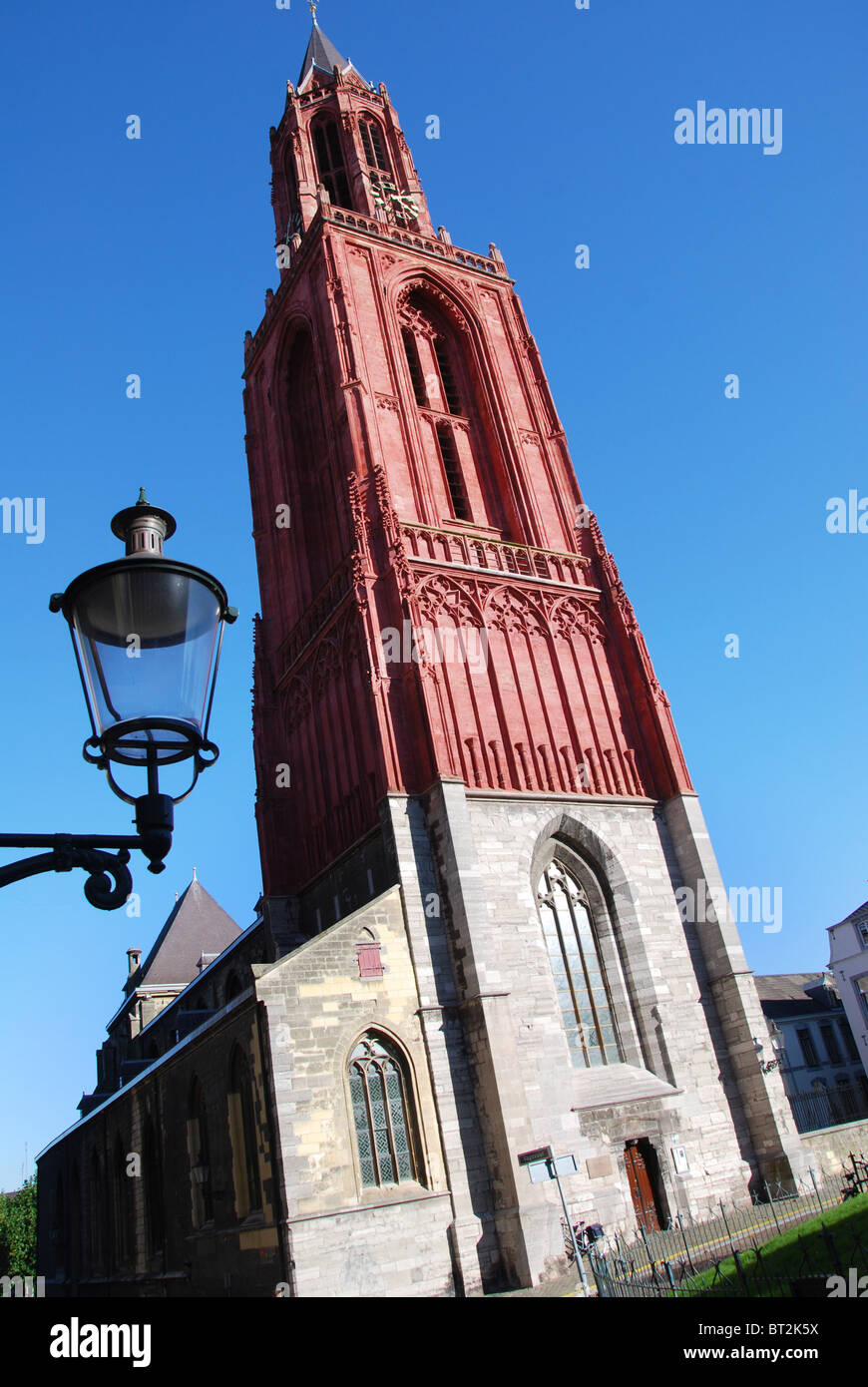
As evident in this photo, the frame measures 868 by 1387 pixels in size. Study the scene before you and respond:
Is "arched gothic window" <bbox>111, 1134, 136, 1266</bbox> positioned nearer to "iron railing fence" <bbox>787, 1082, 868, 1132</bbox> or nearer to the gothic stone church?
the gothic stone church

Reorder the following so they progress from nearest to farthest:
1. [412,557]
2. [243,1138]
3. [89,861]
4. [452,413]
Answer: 1. [89,861]
2. [243,1138]
3. [412,557]
4. [452,413]

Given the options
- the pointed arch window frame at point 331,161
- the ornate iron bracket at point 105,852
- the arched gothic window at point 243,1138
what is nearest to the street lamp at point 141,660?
the ornate iron bracket at point 105,852

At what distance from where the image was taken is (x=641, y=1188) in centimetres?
1900

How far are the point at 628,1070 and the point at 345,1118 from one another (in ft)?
22.4

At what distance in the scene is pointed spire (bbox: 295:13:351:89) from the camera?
132 ft

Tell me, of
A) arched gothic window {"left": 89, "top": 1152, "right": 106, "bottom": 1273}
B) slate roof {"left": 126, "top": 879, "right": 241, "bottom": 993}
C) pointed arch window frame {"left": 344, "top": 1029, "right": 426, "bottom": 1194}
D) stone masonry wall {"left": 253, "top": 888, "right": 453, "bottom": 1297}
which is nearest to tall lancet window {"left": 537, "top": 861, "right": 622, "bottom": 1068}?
stone masonry wall {"left": 253, "top": 888, "right": 453, "bottom": 1297}

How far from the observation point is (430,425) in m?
29.3

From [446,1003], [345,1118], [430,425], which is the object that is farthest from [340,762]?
[430,425]

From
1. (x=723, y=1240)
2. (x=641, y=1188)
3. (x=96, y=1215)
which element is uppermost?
(x=96, y=1215)

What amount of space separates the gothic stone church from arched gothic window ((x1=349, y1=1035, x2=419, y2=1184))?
6 cm

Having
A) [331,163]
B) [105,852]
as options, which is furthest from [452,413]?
[105,852]

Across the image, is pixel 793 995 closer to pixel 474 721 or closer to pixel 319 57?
pixel 474 721

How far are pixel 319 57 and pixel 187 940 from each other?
136ft
